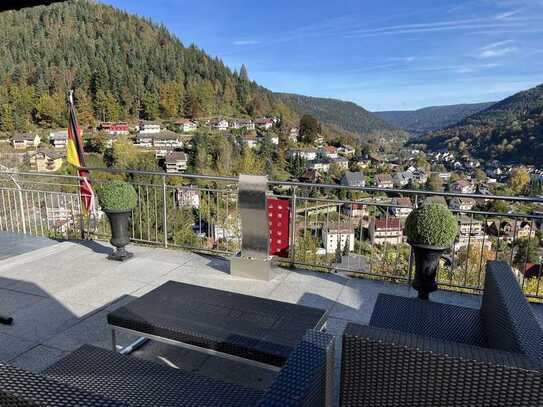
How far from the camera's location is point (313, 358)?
50.4 inches

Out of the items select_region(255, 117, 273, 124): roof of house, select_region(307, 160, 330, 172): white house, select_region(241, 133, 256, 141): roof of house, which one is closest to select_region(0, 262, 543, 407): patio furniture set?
select_region(307, 160, 330, 172): white house

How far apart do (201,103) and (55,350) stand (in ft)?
231

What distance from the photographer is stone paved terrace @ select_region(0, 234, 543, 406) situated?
2738 millimetres

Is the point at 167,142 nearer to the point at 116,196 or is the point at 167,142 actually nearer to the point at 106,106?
the point at 106,106

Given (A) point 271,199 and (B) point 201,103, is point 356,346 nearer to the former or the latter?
(A) point 271,199

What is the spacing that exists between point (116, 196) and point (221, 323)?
270 centimetres

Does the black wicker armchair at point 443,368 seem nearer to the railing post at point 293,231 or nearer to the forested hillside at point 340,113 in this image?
the railing post at point 293,231

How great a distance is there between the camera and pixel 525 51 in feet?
105

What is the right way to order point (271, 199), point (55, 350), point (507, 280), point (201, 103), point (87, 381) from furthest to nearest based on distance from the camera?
point (201, 103) < point (271, 199) < point (55, 350) < point (507, 280) < point (87, 381)

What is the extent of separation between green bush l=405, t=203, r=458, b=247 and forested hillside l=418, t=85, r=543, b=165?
29137 mm

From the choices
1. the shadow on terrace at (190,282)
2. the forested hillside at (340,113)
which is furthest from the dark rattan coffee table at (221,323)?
the forested hillside at (340,113)

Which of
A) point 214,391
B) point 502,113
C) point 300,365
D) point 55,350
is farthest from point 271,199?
point 502,113

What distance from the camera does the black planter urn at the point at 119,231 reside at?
452cm

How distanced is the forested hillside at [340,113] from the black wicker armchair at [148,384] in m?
83.3
